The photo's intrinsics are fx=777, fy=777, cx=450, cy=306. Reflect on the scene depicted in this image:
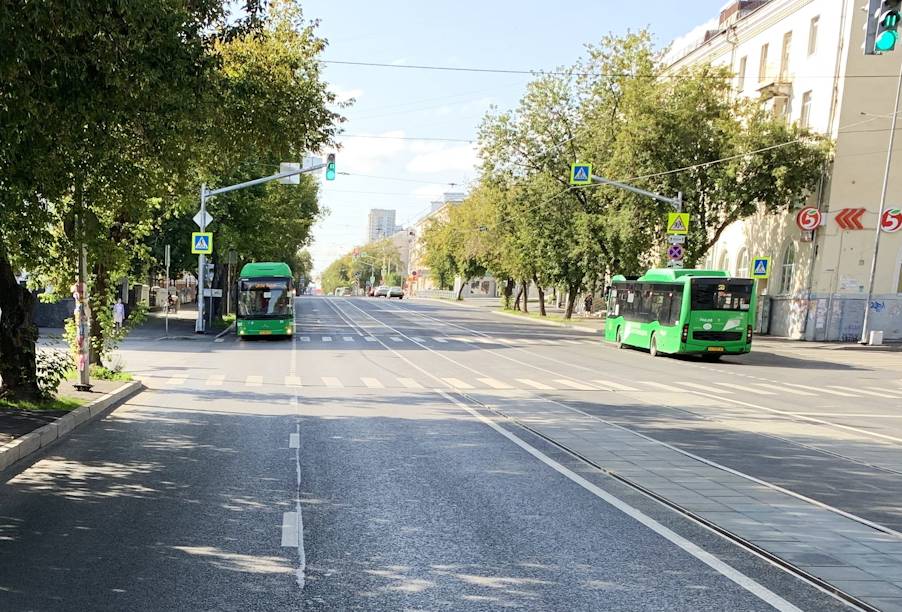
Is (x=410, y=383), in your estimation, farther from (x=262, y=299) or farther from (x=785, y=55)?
(x=785, y=55)

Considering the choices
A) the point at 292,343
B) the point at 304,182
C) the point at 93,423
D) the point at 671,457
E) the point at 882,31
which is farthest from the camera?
the point at 304,182

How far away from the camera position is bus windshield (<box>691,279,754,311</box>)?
87.2 ft

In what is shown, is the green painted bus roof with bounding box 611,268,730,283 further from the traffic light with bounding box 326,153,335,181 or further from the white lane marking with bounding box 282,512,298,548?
the white lane marking with bounding box 282,512,298,548

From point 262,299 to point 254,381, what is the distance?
47.4 feet

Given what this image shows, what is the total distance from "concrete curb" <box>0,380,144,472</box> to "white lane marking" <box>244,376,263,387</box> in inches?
118

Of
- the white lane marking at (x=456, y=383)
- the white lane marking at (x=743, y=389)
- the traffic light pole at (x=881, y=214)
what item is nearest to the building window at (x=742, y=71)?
the traffic light pole at (x=881, y=214)

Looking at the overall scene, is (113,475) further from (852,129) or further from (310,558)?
(852,129)

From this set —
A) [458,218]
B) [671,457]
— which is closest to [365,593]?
[671,457]

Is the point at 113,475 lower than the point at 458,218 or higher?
lower

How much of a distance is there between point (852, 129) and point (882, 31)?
2717 cm

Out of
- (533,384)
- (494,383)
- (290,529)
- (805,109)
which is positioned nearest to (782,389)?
(533,384)

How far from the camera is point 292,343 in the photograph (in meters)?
29.6

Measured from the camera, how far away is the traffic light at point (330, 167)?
2669 cm

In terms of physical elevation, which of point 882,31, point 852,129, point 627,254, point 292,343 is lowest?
point 292,343
